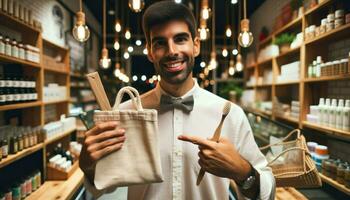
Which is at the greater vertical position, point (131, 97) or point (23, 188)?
point (131, 97)

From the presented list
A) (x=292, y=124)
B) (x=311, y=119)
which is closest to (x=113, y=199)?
(x=311, y=119)

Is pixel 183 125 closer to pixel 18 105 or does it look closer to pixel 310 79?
pixel 18 105

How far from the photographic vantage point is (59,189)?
314 centimetres

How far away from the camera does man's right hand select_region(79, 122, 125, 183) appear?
101 centimetres

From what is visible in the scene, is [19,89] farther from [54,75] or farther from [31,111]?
[54,75]

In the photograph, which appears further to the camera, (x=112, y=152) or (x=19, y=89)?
(x=19, y=89)

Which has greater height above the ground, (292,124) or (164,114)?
(164,114)

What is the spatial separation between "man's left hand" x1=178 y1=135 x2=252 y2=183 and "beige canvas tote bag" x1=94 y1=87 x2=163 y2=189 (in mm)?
144

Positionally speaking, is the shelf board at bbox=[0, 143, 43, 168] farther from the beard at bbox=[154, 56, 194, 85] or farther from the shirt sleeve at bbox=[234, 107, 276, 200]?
the shirt sleeve at bbox=[234, 107, 276, 200]

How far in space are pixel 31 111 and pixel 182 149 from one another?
2948 millimetres

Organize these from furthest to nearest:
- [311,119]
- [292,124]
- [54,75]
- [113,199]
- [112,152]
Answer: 1. [54,75]
2. [292,124]
3. [311,119]
4. [113,199]
5. [112,152]

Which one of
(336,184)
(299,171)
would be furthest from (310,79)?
(299,171)

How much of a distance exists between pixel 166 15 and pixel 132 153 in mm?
628

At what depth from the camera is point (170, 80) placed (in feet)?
4.23
